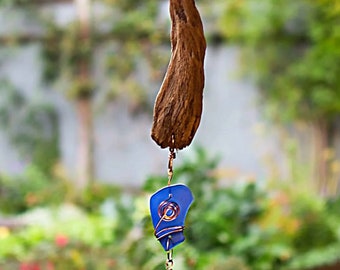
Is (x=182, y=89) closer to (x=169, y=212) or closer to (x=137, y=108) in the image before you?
(x=169, y=212)

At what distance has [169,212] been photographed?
3.63 ft

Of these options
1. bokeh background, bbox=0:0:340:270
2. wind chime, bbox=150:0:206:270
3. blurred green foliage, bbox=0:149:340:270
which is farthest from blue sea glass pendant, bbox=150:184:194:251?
bokeh background, bbox=0:0:340:270

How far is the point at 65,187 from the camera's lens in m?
7.36

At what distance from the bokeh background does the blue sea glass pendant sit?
292cm

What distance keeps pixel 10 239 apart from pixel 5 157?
3.68m

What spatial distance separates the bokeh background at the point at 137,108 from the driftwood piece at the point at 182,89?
9.80ft

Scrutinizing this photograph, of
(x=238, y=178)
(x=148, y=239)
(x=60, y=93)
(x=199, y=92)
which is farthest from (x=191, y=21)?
(x=60, y=93)

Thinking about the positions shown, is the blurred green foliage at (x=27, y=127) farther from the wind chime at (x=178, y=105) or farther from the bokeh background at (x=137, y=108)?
the wind chime at (x=178, y=105)

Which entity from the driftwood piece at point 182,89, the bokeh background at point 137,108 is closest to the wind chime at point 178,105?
the driftwood piece at point 182,89

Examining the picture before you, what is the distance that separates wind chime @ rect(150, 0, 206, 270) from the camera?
3.51 feet

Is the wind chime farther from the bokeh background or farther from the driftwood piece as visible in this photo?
the bokeh background

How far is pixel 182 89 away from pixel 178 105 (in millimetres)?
28

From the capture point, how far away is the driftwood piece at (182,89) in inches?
42.1

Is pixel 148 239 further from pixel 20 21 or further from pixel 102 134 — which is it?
pixel 20 21
